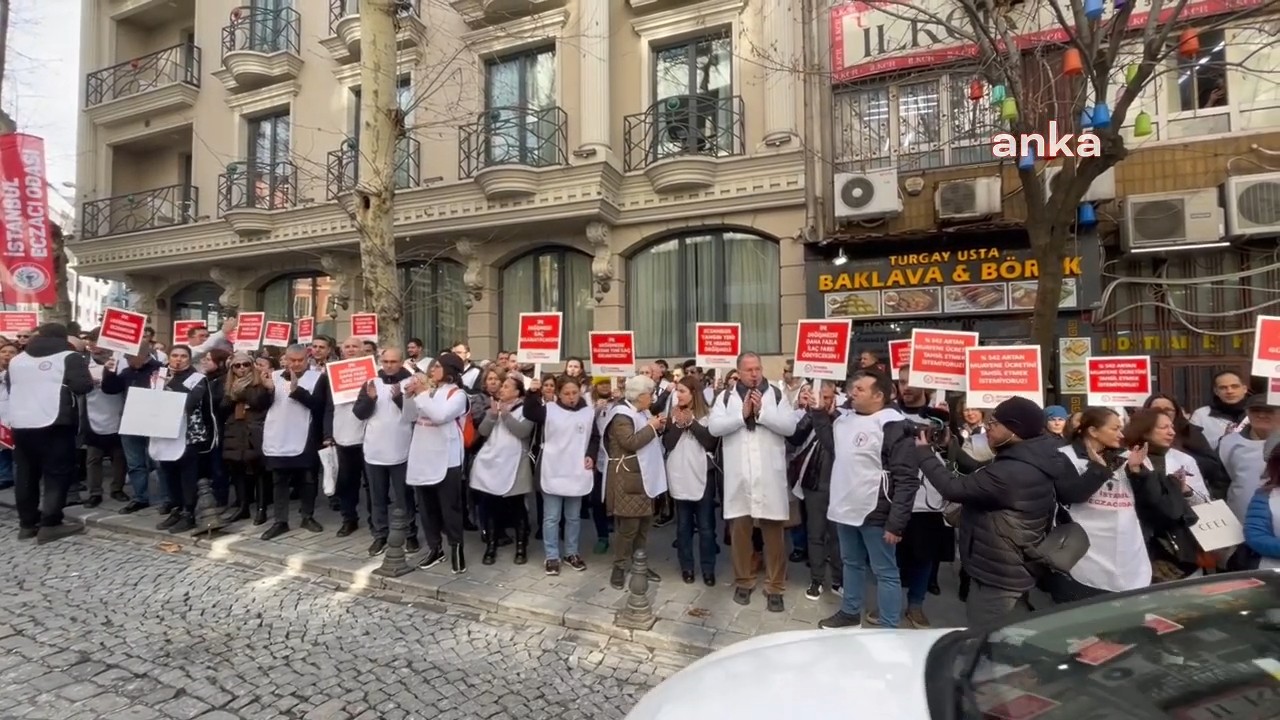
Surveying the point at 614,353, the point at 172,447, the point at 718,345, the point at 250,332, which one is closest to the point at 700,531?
the point at 718,345

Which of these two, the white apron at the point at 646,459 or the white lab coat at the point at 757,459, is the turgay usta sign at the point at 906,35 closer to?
the white lab coat at the point at 757,459

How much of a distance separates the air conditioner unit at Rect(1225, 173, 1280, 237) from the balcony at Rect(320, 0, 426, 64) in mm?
13458

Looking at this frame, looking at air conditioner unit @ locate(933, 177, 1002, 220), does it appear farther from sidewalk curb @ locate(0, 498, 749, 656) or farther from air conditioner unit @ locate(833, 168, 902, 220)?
sidewalk curb @ locate(0, 498, 749, 656)

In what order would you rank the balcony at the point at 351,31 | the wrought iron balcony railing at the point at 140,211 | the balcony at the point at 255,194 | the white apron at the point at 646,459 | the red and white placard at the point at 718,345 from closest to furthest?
1. the white apron at the point at 646,459
2. the red and white placard at the point at 718,345
3. the balcony at the point at 351,31
4. the balcony at the point at 255,194
5. the wrought iron balcony railing at the point at 140,211

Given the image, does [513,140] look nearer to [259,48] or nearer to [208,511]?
[259,48]

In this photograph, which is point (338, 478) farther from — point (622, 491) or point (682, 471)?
point (682, 471)

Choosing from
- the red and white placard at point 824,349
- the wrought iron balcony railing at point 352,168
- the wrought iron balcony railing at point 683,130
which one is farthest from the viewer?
the wrought iron balcony railing at point 352,168

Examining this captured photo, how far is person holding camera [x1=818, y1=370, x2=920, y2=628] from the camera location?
398 centimetres

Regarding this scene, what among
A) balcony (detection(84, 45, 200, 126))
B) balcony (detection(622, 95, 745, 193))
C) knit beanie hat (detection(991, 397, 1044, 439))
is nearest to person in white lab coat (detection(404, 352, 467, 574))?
knit beanie hat (detection(991, 397, 1044, 439))

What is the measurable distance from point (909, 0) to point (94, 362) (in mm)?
12987

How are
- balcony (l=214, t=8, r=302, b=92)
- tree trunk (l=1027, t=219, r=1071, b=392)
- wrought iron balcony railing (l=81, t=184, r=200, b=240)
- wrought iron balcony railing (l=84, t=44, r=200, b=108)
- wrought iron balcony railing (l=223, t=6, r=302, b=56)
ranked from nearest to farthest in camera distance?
tree trunk (l=1027, t=219, r=1071, b=392), balcony (l=214, t=8, r=302, b=92), wrought iron balcony railing (l=223, t=6, r=302, b=56), wrought iron balcony railing (l=81, t=184, r=200, b=240), wrought iron balcony railing (l=84, t=44, r=200, b=108)

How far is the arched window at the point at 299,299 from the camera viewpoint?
14359 millimetres

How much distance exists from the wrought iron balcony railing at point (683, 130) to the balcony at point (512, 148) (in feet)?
4.41

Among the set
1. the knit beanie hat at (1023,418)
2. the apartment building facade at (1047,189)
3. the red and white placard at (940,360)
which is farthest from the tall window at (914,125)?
the knit beanie hat at (1023,418)
